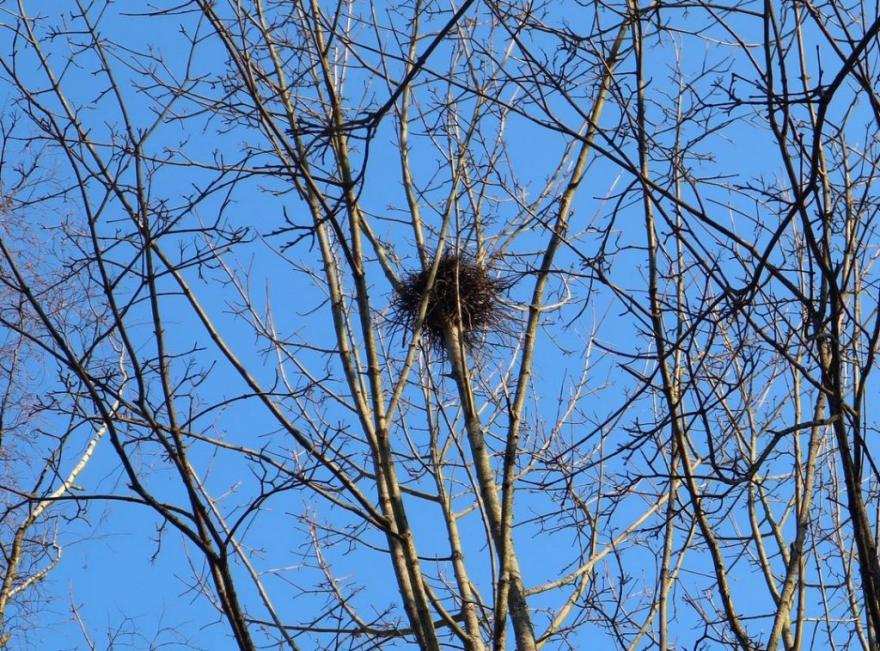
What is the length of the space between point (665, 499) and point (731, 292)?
287 cm

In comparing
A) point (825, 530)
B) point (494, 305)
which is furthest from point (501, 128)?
point (825, 530)

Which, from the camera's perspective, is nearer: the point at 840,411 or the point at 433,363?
the point at 840,411

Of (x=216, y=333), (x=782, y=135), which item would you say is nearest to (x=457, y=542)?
(x=216, y=333)

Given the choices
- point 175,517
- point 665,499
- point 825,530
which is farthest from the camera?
point 665,499

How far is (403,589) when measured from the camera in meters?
3.12

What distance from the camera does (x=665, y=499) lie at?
4.85 meters

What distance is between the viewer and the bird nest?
5.24 metres

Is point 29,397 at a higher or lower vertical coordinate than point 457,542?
higher

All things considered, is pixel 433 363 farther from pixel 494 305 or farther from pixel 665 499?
pixel 665 499

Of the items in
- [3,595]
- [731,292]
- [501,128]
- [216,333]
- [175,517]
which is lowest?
[175,517]

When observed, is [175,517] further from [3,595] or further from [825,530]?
[3,595]

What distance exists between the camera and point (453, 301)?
5.30 metres

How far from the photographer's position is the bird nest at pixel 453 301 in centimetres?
524

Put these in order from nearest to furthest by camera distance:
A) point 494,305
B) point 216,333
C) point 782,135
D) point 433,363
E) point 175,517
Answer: point 782,135 → point 175,517 → point 216,333 → point 433,363 → point 494,305
